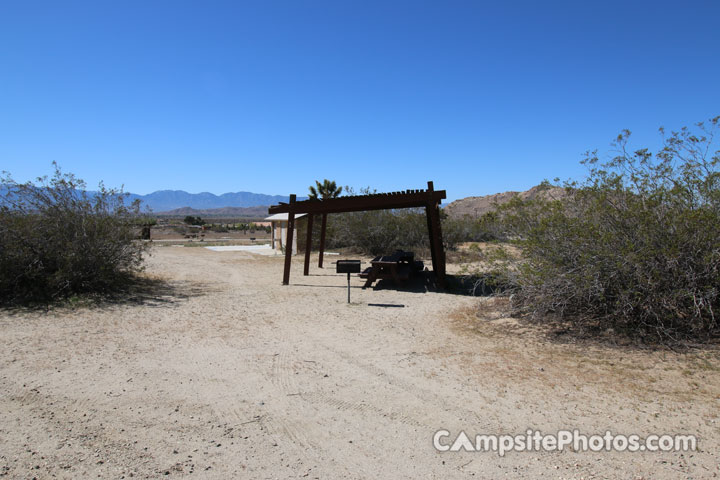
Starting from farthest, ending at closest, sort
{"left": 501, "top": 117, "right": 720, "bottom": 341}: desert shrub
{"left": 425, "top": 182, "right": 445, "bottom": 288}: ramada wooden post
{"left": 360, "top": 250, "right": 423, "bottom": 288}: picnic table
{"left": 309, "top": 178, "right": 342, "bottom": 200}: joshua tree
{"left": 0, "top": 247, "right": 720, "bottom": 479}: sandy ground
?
{"left": 309, "top": 178, "right": 342, "bottom": 200}: joshua tree, {"left": 360, "top": 250, "right": 423, "bottom": 288}: picnic table, {"left": 425, "top": 182, "right": 445, "bottom": 288}: ramada wooden post, {"left": 501, "top": 117, "right": 720, "bottom": 341}: desert shrub, {"left": 0, "top": 247, "right": 720, "bottom": 479}: sandy ground

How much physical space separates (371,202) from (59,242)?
657cm

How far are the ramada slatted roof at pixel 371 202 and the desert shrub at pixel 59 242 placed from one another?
153 inches

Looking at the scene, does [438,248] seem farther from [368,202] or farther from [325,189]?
[325,189]

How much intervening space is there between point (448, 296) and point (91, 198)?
7921 millimetres

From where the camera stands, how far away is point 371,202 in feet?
35.3

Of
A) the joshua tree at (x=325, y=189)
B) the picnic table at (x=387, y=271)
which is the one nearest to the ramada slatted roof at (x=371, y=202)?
the picnic table at (x=387, y=271)

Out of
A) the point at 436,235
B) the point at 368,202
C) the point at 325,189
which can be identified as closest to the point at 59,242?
the point at 368,202

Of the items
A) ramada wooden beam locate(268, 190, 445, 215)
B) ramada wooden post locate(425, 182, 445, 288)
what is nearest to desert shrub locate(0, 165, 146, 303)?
ramada wooden beam locate(268, 190, 445, 215)

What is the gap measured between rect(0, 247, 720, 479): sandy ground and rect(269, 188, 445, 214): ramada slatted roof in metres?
3.94

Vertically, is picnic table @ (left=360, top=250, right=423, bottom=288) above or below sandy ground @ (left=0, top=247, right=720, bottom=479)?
above

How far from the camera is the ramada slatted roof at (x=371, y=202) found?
10180mm

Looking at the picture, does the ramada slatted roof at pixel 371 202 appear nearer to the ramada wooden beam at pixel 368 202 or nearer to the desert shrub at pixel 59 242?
the ramada wooden beam at pixel 368 202

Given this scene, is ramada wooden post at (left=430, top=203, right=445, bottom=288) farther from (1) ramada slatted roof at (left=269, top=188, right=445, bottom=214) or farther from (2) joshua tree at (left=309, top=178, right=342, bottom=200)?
(2) joshua tree at (left=309, top=178, right=342, bottom=200)

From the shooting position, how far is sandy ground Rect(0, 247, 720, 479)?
2.94 metres
